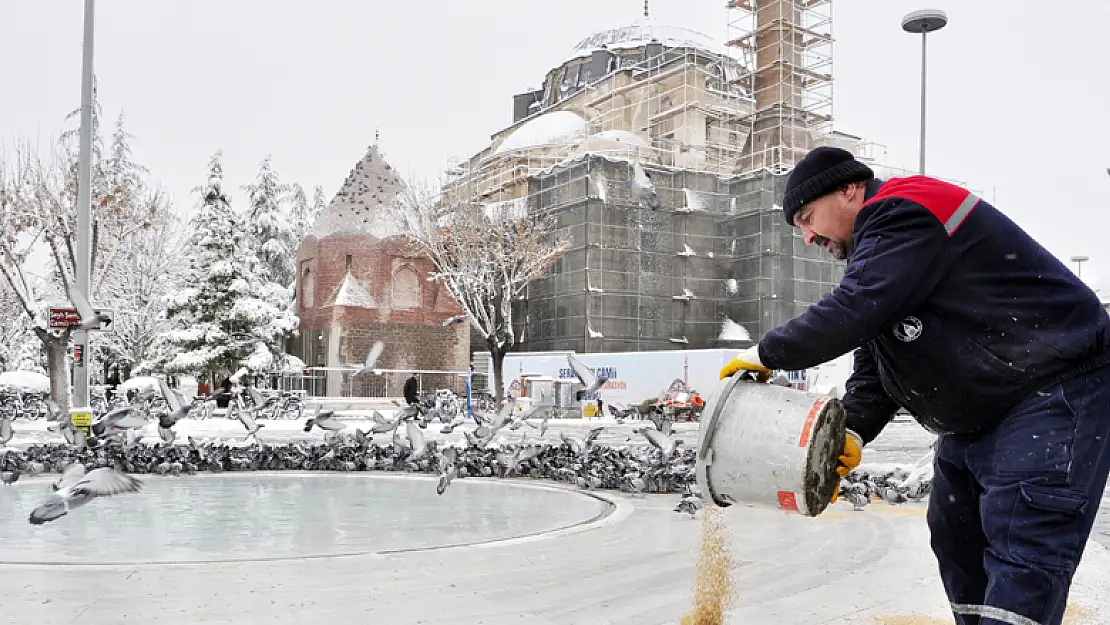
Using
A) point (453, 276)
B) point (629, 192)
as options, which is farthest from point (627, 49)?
point (453, 276)

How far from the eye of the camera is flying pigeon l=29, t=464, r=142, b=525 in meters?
5.99

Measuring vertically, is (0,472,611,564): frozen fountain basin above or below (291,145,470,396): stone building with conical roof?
below

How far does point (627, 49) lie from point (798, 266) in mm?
24900

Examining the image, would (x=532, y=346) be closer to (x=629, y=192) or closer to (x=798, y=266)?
(x=629, y=192)

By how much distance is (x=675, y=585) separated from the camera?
524 cm

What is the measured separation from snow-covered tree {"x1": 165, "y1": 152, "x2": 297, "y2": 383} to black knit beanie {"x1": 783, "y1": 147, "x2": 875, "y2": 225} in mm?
37172

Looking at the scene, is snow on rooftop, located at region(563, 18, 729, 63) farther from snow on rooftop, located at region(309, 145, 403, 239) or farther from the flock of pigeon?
the flock of pigeon

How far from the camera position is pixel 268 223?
52375mm

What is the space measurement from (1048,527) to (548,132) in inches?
2248

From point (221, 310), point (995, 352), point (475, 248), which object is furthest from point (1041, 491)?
point (221, 310)

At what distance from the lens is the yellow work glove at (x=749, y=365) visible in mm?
2850

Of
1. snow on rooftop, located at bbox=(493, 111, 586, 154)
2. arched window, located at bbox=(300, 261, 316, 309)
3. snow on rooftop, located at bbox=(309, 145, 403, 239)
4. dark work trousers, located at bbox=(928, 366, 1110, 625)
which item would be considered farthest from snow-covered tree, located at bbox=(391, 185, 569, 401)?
dark work trousers, located at bbox=(928, 366, 1110, 625)

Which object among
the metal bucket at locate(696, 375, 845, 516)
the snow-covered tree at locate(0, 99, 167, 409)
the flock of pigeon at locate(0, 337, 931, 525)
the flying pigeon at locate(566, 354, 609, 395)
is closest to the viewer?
the metal bucket at locate(696, 375, 845, 516)

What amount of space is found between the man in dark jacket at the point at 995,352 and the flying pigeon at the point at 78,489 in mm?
5199
